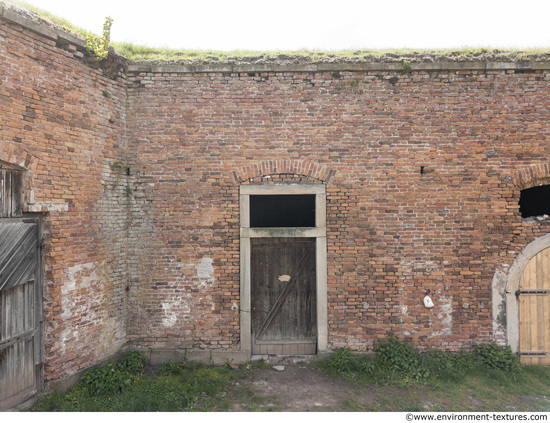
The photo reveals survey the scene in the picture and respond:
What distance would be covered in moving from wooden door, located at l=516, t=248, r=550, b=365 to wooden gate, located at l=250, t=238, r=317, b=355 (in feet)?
13.1

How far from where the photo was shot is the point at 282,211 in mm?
7539

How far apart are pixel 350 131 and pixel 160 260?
4.56m

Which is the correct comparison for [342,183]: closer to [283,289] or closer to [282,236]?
[282,236]

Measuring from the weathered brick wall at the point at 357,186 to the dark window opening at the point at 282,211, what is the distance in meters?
1.65

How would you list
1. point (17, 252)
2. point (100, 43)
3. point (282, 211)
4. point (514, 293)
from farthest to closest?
point (282, 211)
point (514, 293)
point (100, 43)
point (17, 252)

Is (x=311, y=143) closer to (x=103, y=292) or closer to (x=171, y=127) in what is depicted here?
(x=171, y=127)

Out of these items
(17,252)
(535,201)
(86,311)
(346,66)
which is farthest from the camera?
(535,201)

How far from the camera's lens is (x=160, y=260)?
579 cm

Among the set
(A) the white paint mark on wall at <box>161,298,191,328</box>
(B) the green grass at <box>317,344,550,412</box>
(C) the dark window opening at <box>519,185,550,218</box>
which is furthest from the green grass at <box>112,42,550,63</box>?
(B) the green grass at <box>317,344,550,412</box>

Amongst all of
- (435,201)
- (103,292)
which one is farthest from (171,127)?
(435,201)

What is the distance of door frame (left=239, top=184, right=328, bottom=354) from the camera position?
571cm

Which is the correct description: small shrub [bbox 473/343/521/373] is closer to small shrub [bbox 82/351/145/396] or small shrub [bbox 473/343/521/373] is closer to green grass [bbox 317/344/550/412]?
green grass [bbox 317/344/550/412]

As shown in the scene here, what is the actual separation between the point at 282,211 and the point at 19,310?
534 cm

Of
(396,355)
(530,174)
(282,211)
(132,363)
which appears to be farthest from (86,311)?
(530,174)
